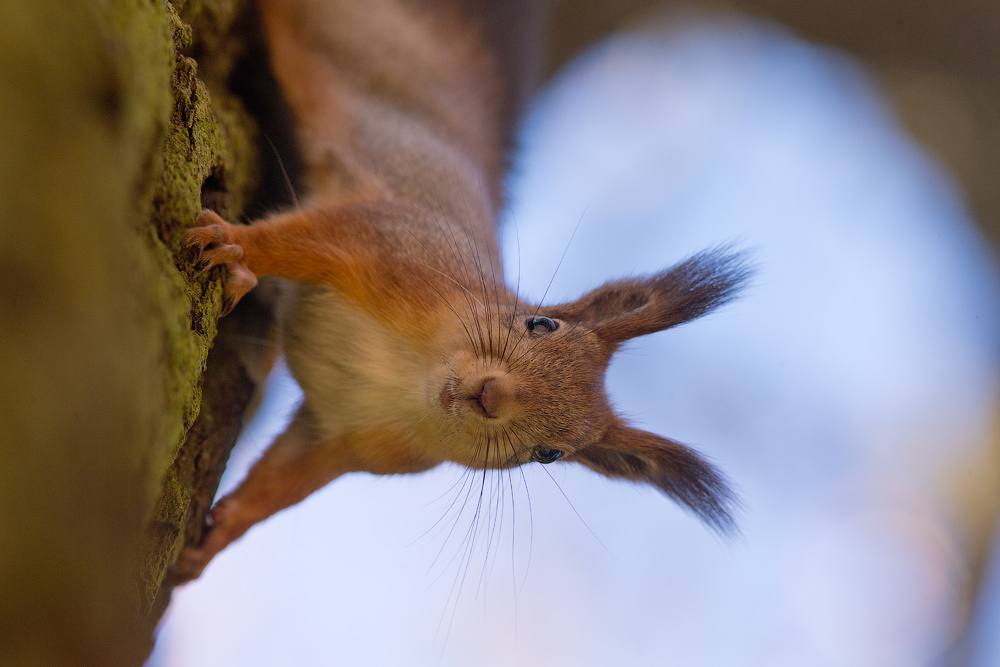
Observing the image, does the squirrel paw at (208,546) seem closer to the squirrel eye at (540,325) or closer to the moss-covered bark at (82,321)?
the moss-covered bark at (82,321)

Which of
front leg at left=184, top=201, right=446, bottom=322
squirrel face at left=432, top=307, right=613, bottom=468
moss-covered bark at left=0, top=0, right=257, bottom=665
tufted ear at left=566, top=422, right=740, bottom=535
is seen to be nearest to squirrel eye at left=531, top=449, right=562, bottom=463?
squirrel face at left=432, top=307, right=613, bottom=468

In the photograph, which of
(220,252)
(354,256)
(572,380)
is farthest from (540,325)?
(220,252)

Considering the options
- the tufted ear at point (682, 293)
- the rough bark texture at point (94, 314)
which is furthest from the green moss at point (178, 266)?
the tufted ear at point (682, 293)

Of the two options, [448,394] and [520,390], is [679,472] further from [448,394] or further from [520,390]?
[448,394]

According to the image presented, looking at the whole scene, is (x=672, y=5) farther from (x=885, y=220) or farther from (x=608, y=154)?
(x=885, y=220)

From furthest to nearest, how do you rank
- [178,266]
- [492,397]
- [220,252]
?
1. [492,397]
2. [220,252]
3. [178,266]

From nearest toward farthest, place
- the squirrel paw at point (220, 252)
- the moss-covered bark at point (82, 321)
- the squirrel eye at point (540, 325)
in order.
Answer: the moss-covered bark at point (82, 321)
the squirrel paw at point (220, 252)
the squirrel eye at point (540, 325)

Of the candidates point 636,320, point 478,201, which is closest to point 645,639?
point 636,320

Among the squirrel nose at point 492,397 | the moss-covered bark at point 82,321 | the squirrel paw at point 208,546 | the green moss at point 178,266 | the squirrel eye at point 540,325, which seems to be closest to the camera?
the moss-covered bark at point 82,321

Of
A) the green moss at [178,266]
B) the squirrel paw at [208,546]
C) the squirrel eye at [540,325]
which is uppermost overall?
the squirrel eye at [540,325]
